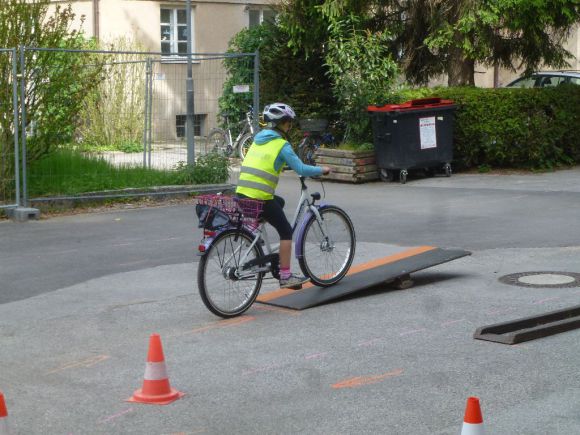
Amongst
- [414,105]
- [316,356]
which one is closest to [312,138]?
[414,105]

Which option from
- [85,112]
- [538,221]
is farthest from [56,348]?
[85,112]

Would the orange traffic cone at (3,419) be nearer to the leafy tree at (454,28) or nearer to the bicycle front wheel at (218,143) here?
the bicycle front wheel at (218,143)

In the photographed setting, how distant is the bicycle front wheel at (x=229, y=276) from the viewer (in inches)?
337

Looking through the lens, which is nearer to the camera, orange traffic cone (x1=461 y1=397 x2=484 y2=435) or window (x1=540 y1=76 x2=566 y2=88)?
orange traffic cone (x1=461 y1=397 x2=484 y2=435)

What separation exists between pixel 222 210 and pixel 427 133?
10.4 meters

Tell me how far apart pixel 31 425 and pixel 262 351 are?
203cm

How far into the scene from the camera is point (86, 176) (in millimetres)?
15516

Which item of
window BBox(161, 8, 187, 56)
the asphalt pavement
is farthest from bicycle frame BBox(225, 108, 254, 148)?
window BBox(161, 8, 187, 56)

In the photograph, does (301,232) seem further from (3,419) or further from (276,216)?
(3,419)

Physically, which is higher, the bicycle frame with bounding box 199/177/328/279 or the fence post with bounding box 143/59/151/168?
the fence post with bounding box 143/59/151/168

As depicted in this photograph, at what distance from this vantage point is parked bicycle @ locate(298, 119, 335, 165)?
781 inches

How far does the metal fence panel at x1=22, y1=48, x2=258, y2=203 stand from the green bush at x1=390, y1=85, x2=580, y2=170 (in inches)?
158

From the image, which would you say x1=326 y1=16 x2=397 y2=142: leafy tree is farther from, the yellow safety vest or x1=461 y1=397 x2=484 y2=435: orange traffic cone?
x1=461 y1=397 x2=484 y2=435: orange traffic cone

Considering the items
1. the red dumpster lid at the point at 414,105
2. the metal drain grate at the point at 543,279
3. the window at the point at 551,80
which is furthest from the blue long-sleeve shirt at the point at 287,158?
the window at the point at 551,80
